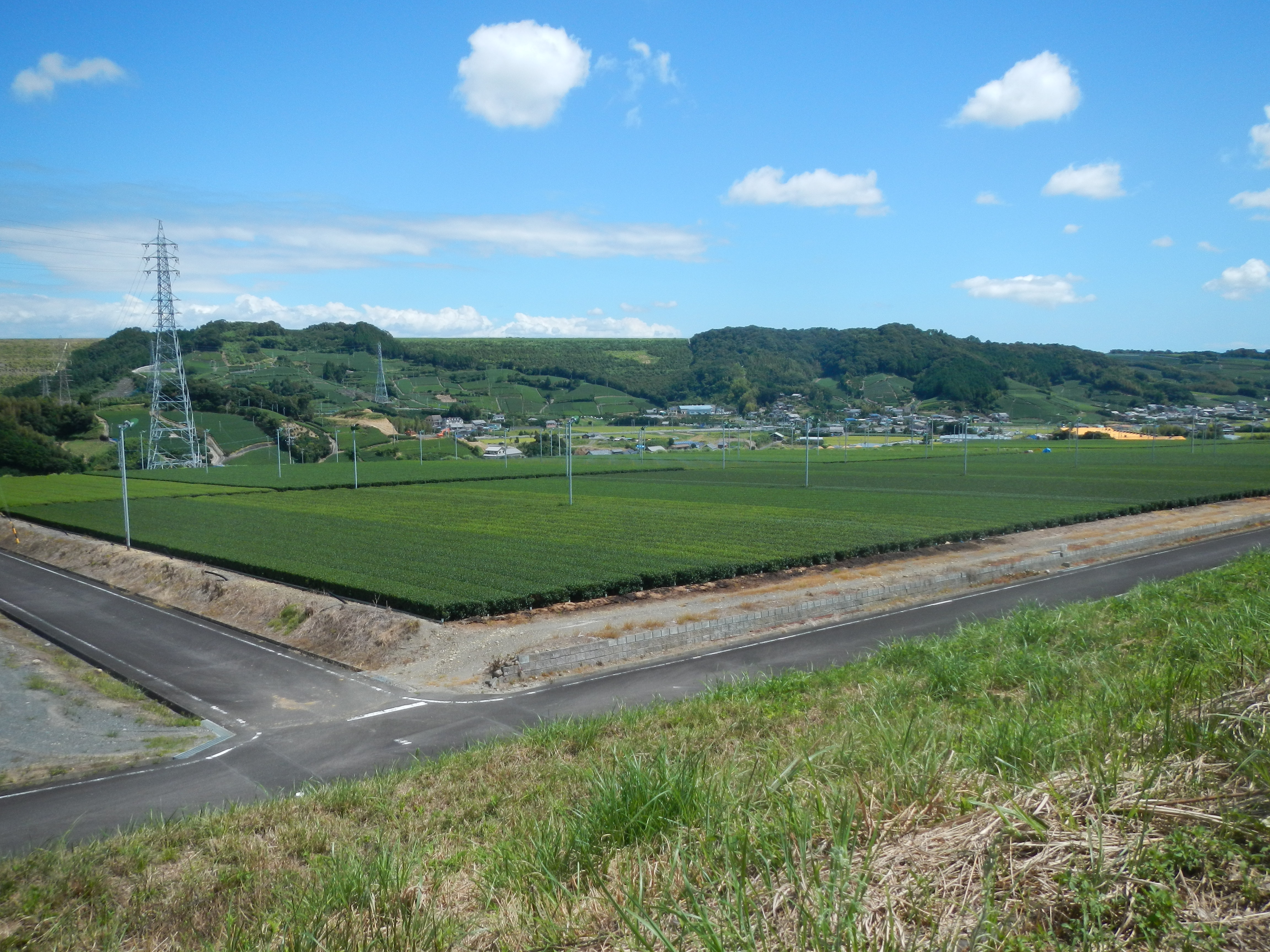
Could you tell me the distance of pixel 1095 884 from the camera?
2.88 metres

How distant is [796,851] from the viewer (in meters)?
3.48

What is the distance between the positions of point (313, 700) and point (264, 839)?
10.3 m

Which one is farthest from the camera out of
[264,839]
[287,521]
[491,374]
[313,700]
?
[491,374]

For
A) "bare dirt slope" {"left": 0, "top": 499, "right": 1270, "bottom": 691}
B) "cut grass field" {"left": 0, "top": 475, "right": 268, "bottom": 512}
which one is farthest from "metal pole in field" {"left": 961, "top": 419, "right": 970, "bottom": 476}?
"cut grass field" {"left": 0, "top": 475, "right": 268, "bottom": 512}

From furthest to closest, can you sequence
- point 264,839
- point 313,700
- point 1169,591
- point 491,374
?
point 491,374
point 313,700
point 1169,591
point 264,839

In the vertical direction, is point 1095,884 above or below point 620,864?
above

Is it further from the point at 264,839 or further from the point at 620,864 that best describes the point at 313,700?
the point at 620,864

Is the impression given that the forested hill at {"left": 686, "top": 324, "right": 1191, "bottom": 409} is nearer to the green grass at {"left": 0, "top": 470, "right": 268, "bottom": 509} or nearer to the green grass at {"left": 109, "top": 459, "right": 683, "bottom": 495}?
the green grass at {"left": 109, "top": 459, "right": 683, "bottom": 495}

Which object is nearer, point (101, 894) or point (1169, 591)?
point (101, 894)

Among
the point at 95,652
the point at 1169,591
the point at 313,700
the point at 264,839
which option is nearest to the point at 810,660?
the point at 1169,591

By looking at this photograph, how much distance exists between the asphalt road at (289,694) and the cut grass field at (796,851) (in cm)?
367

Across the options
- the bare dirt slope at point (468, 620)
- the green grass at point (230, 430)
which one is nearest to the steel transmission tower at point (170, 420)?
the green grass at point (230, 430)

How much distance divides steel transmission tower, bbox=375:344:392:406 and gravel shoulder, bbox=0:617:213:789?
4205 inches

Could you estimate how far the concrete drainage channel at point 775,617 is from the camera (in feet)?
56.9
